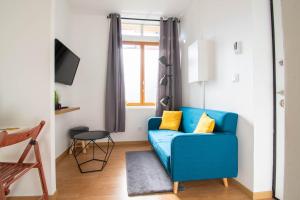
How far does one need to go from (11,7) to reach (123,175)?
2360 millimetres

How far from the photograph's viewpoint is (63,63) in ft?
8.50

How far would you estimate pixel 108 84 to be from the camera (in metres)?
3.70

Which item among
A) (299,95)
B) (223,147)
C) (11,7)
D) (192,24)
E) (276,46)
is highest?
(192,24)

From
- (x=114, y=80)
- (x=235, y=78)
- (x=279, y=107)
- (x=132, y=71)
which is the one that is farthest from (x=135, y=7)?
(x=279, y=107)

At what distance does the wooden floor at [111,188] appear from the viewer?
1.89 meters

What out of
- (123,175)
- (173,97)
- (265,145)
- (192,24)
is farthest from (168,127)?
(192,24)

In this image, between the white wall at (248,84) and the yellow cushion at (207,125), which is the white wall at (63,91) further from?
the white wall at (248,84)

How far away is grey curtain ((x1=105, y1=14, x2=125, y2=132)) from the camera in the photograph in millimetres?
3703

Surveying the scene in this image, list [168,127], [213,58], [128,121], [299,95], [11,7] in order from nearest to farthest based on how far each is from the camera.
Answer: [299,95]
[11,7]
[213,58]
[168,127]
[128,121]

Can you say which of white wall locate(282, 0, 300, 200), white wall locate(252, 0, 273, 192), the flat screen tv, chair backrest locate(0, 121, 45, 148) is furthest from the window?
white wall locate(282, 0, 300, 200)

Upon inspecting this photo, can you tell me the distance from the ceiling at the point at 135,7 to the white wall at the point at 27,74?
1821 millimetres

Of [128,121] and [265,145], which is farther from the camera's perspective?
[128,121]

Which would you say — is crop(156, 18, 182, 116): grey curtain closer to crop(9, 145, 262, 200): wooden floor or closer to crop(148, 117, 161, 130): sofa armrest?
crop(148, 117, 161, 130): sofa armrest

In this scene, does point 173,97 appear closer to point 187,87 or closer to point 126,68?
point 187,87
